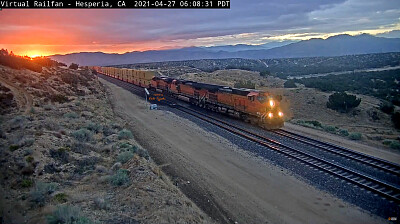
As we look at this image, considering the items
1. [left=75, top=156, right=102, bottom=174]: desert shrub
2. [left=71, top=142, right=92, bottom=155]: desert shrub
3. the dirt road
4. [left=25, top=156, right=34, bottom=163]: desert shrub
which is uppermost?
[left=25, top=156, right=34, bottom=163]: desert shrub

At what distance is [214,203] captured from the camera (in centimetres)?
1195

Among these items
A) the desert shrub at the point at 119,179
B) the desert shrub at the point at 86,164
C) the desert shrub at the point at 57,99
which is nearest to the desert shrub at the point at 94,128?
the desert shrub at the point at 86,164

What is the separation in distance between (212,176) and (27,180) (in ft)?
26.8

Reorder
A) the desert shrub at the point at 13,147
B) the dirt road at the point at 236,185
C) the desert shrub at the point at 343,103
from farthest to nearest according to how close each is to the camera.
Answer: the desert shrub at the point at 343,103 → the desert shrub at the point at 13,147 → the dirt road at the point at 236,185

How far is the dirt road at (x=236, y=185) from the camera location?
11062mm

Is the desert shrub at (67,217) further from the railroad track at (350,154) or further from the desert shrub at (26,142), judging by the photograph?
the railroad track at (350,154)

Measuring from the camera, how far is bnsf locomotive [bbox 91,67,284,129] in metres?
23.7

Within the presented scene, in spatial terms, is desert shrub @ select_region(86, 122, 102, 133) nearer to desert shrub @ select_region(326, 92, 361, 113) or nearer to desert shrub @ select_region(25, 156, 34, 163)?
desert shrub @ select_region(25, 156, 34, 163)

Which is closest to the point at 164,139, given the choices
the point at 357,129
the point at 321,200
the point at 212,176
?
the point at 212,176

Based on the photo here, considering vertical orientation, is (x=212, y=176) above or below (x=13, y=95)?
below

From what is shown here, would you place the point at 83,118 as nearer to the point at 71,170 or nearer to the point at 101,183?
the point at 71,170

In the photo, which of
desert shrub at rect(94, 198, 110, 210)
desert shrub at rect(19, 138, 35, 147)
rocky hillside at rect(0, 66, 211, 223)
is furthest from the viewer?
desert shrub at rect(19, 138, 35, 147)

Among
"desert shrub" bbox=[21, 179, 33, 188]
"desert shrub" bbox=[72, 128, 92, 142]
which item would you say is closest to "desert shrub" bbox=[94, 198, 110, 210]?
"desert shrub" bbox=[21, 179, 33, 188]

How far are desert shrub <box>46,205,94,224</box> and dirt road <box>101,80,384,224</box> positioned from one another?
188 inches
